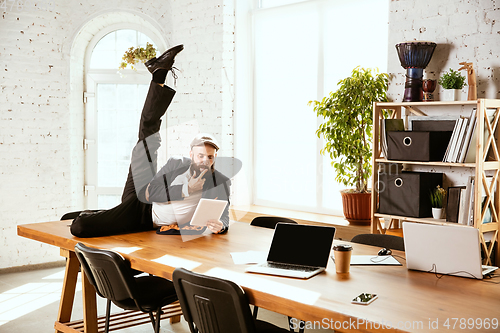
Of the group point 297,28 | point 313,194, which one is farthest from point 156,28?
point 313,194

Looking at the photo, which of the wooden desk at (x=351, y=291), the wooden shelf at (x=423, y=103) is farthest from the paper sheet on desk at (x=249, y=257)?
the wooden shelf at (x=423, y=103)

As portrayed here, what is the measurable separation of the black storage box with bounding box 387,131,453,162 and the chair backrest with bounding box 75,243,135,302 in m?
2.29

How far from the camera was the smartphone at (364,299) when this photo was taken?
1912 mm

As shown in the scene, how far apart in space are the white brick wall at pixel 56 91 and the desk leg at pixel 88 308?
2.61 m

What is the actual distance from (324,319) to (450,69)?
8.60 ft

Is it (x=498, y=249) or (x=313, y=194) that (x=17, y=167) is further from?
(x=498, y=249)

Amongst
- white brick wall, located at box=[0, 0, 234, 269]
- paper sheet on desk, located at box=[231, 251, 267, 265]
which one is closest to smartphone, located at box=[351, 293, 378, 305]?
paper sheet on desk, located at box=[231, 251, 267, 265]

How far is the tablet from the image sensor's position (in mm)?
3176

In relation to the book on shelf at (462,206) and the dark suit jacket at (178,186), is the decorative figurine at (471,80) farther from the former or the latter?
the dark suit jacket at (178,186)

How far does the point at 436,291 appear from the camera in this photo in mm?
2076

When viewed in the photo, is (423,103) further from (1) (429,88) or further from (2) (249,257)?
(2) (249,257)

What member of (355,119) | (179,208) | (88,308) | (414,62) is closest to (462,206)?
(414,62)

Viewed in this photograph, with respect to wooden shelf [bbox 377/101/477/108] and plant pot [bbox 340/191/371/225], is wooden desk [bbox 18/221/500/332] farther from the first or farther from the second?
plant pot [bbox 340/191/371/225]

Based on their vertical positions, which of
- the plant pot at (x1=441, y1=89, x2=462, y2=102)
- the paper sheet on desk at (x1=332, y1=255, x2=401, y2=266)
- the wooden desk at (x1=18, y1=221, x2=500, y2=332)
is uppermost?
the plant pot at (x1=441, y1=89, x2=462, y2=102)
